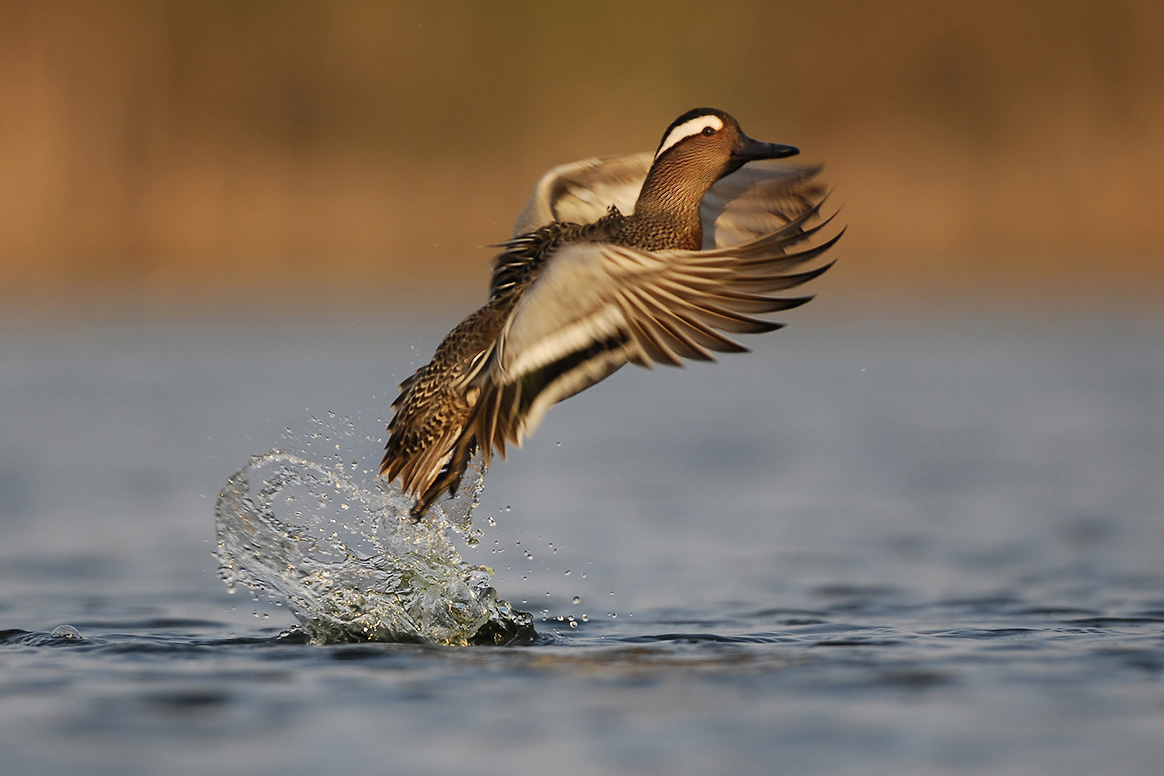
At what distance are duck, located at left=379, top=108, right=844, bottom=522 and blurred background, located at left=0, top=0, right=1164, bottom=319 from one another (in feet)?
29.0

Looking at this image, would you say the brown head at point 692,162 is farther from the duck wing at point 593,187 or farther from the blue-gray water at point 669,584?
the blue-gray water at point 669,584

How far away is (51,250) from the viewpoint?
15.3 meters

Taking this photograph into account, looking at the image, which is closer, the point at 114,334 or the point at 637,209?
the point at 637,209

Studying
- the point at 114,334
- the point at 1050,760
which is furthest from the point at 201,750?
the point at 114,334

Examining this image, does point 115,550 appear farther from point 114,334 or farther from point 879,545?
point 114,334

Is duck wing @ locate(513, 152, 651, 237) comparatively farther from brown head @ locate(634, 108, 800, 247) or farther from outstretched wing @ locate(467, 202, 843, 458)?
outstretched wing @ locate(467, 202, 843, 458)

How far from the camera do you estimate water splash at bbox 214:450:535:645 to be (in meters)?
5.09

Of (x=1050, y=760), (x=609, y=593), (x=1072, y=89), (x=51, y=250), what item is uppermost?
(x=1072, y=89)

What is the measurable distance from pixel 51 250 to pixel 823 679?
12.6 meters

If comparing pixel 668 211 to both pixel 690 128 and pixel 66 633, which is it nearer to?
pixel 690 128

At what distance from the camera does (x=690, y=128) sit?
504 centimetres

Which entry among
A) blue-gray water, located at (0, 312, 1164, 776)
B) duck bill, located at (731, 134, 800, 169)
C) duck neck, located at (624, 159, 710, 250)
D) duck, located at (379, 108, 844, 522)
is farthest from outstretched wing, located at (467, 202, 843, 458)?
blue-gray water, located at (0, 312, 1164, 776)

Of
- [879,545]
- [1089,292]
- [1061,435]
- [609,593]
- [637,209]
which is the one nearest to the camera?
[637,209]

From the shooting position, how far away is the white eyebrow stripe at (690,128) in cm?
502
